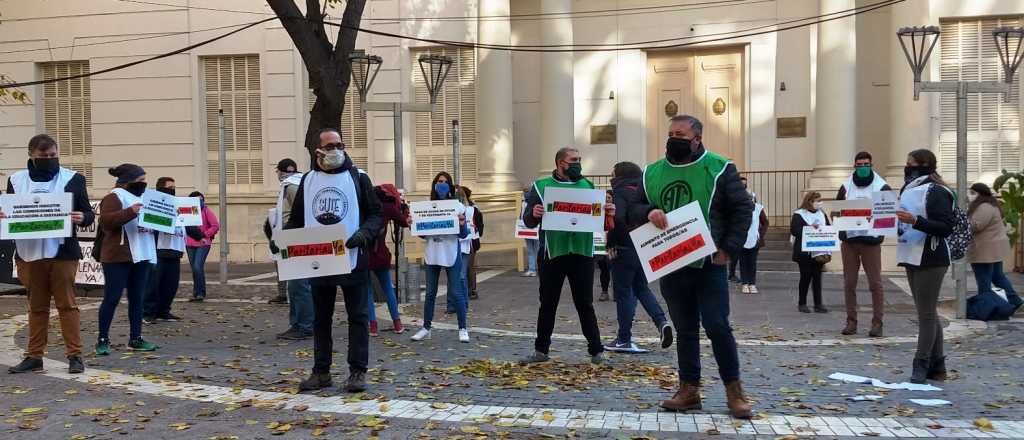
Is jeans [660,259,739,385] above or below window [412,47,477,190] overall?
below

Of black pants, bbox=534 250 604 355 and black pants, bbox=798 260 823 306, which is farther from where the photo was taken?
black pants, bbox=798 260 823 306

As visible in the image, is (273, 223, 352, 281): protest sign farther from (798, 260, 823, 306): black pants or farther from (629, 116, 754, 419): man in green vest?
(798, 260, 823, 306): black pants

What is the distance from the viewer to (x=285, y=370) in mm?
7848

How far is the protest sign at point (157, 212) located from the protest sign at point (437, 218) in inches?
96.0

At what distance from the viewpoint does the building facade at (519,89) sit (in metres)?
19.4

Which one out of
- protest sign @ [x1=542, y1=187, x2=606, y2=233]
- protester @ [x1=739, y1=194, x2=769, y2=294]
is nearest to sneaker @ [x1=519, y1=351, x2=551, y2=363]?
protest sign @ [x1=542, y1=187, x2=606, y2=233]

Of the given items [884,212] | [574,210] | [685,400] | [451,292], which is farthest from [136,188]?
[884,212]

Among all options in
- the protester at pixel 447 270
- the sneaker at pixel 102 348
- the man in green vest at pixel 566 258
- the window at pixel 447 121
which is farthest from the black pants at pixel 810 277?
the window at pixel 447 121

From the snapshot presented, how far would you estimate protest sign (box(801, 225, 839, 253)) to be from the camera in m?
11.6

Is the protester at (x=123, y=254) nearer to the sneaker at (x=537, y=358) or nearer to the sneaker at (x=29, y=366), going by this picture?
the sneaker at (x=29, y=366)

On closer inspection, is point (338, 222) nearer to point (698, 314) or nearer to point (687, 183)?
point (687, 183)

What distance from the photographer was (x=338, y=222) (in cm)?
670

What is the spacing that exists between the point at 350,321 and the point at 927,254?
4258 mm

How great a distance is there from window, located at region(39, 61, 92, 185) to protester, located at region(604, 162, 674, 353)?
1830 centimetres
